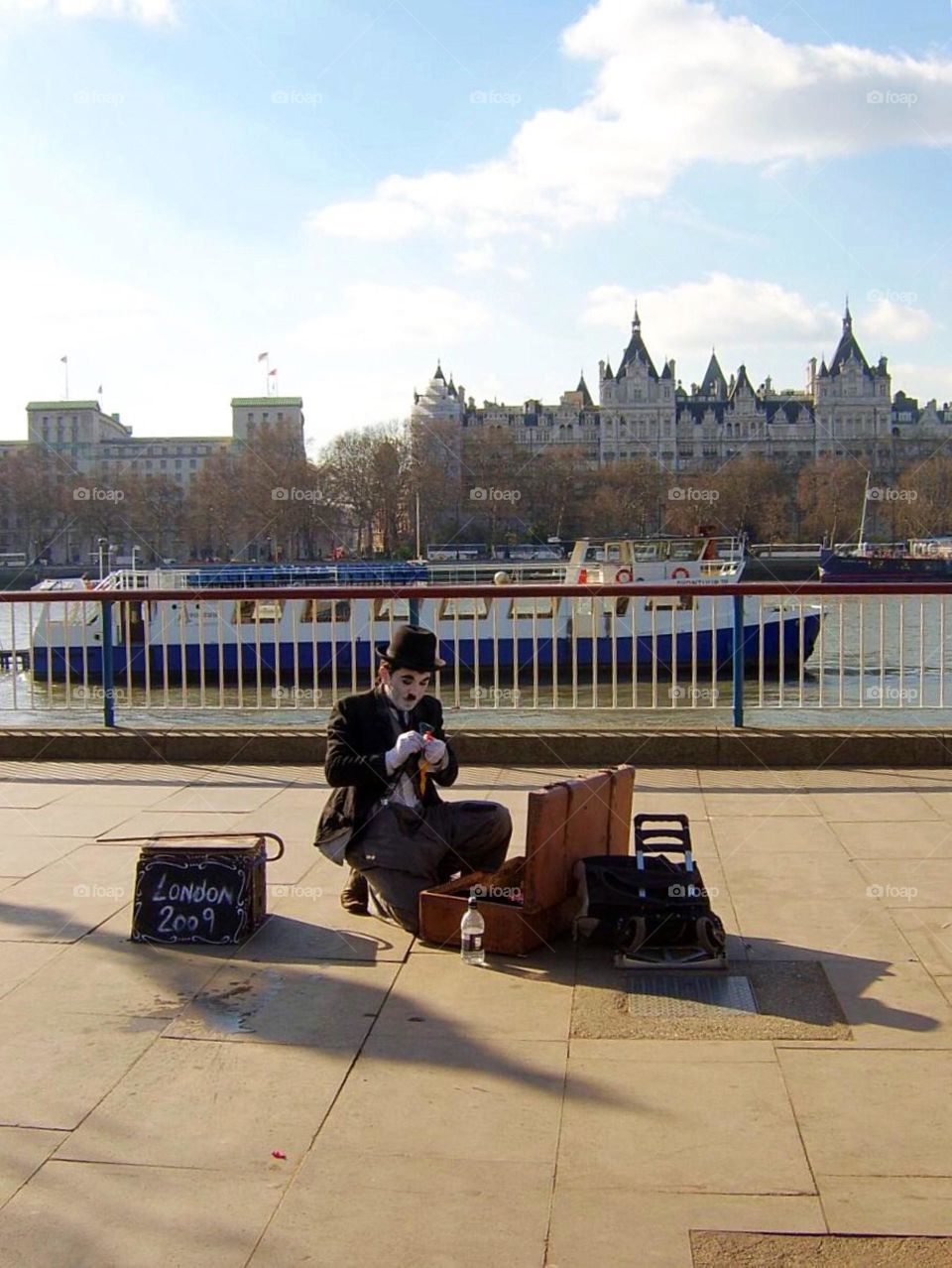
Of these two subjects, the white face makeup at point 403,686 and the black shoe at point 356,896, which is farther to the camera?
the black shoe at point 356,896

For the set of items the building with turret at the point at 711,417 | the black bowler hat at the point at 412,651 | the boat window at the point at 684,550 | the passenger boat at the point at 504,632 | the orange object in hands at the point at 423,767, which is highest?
the building with turret at the point at 711,417

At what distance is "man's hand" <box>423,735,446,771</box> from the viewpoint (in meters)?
5.42

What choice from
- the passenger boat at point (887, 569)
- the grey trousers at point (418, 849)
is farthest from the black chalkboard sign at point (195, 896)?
the passenger boat at point (887, 569)

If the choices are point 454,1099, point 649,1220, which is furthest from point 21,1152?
point 649,1220

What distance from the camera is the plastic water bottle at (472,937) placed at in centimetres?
509

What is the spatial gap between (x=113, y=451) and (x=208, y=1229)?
158543 mm

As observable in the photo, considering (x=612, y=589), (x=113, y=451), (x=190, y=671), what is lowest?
(x=190, y=671)

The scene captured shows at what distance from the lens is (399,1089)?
154 inches

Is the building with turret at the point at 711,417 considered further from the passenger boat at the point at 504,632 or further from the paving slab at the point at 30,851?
the paving slab at the point at 30,851

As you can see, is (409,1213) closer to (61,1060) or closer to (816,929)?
(61,1060)

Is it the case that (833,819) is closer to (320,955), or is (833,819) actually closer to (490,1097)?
(320,955)

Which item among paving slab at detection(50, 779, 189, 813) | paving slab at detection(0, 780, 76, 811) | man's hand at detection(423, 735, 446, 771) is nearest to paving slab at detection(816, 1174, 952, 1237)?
man's hand at detection(423, 735, 446, 771)

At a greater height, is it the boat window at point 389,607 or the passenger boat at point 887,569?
the boat window at point 389,607

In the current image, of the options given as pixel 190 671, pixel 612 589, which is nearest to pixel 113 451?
pixel 190 671
